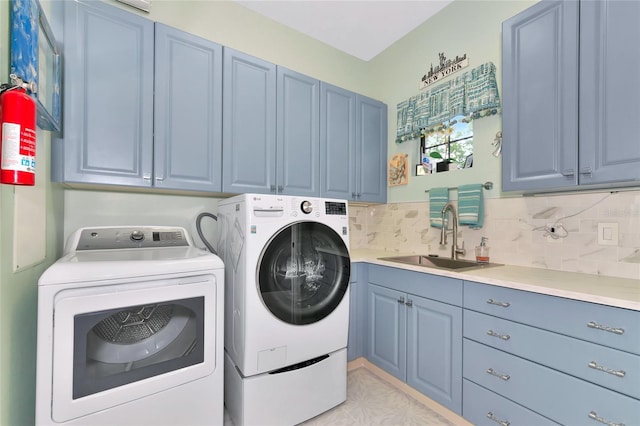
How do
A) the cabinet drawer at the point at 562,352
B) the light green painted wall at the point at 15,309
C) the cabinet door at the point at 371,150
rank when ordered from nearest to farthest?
the light green painted wall at the point at 15,309 → the cabinet drawer at the point at 562,352 → the cabinet door at the point at 371,150

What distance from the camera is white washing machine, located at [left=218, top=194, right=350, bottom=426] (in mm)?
1556

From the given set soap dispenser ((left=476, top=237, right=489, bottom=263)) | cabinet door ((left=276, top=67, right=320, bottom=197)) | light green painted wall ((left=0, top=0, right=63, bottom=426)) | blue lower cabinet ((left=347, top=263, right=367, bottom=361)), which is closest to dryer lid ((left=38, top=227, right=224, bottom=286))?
light green painted wall ((left=0, top=0, right=63, bottom=426))

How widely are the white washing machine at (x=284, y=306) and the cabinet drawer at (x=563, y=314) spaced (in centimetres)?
83

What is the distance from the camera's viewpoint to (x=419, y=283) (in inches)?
73.0

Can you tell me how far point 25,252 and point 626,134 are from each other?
2605 millimetres

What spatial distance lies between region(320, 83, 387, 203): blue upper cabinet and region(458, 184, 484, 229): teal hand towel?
33.6 inches

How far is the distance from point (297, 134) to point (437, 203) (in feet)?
4.26

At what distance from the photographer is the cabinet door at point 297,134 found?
2209 mm

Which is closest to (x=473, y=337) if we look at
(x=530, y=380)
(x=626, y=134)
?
(x=530, y=380)

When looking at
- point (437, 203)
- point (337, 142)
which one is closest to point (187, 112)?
point (337, 142)

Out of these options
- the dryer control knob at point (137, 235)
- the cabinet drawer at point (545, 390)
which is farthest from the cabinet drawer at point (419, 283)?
the dryer control knob at point (137, 235)

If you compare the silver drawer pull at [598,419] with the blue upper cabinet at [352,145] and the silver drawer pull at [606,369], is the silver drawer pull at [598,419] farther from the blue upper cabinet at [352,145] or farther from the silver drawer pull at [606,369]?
the blue upper cabinet at [352,145]

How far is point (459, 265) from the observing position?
7.05ft

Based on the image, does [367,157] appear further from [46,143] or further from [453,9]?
[46,143]
